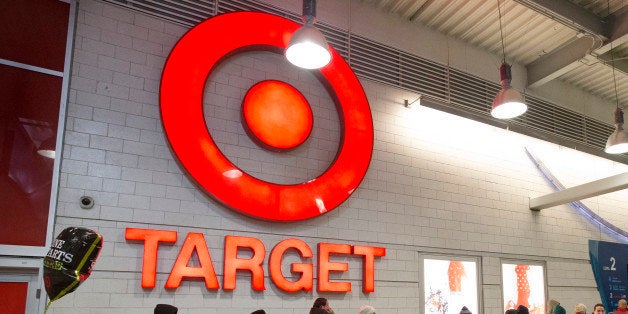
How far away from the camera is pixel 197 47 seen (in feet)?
18.7

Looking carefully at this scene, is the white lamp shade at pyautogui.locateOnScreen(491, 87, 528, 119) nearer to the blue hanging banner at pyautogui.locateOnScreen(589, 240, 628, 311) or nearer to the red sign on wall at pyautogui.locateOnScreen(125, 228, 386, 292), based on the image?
the red sign on wall at pyautogui.locateOnScreen(125, 228, 386, 292)

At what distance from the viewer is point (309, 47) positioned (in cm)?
466

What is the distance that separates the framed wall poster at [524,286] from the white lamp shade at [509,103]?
316 centimetres

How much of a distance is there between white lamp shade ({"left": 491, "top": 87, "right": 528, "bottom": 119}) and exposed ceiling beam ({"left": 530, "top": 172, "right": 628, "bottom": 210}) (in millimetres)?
2843

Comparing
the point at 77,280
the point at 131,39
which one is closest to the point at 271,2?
the point at 131,39

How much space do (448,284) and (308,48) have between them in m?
4.27

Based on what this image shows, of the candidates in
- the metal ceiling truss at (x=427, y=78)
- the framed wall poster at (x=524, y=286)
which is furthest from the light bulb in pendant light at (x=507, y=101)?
the framed wall poster at (x=524, y=286)

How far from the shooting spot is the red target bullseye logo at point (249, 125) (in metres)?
5.44

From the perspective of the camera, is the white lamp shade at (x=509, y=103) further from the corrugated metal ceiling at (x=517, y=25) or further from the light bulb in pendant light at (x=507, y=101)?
the corrugated metal ceiling at (x=517, y=25)

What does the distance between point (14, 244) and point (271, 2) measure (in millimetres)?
3939

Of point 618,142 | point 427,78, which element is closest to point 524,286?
point 618,142

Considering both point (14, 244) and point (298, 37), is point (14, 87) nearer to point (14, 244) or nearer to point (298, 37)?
point (14, 244)

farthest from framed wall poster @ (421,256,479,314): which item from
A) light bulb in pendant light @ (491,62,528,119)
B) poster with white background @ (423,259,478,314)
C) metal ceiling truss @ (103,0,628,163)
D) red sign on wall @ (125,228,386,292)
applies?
light bulb in pendant light @ (491,62,528,119)

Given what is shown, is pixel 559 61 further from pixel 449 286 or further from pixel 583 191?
pixel 449 286
